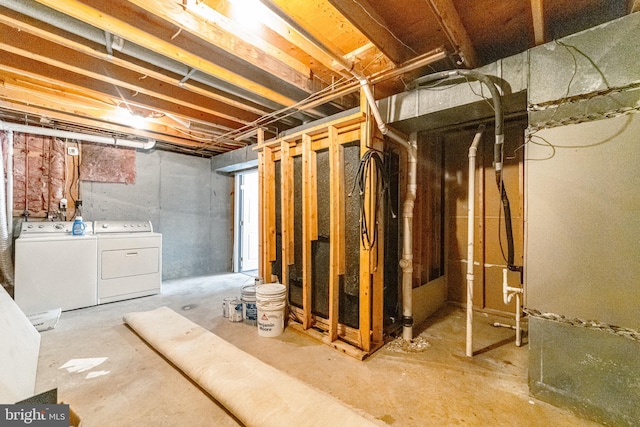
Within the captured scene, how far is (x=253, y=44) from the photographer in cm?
192

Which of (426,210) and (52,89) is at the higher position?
(52,89)

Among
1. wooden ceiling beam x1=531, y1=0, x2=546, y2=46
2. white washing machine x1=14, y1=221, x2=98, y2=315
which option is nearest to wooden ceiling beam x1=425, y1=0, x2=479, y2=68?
wooden ceiling beam x1=531, y1=0, x2=546, y2=46

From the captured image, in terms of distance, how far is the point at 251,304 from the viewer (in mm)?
2939

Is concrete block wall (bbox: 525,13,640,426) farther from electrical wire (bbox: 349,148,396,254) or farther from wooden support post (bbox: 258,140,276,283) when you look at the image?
wooden support post (bbox: 258,140,276,283)

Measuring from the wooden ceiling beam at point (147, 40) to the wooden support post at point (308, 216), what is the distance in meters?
Result: 0.70

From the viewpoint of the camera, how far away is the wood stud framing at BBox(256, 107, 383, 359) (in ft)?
7.64

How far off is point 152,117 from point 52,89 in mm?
932

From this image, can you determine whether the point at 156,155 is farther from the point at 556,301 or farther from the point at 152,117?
the point at 556,301

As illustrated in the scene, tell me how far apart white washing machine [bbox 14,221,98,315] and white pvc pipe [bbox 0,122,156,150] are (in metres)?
1.21

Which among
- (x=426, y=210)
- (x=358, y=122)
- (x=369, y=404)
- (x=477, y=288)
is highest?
(x=358, y=122)

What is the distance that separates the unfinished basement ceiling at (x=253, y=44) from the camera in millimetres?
1640

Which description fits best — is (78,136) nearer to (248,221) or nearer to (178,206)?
(178,206)

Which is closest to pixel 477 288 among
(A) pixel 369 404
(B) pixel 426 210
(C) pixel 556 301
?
(B) pixel 426 210

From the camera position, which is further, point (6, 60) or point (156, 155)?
point (156, 155)
